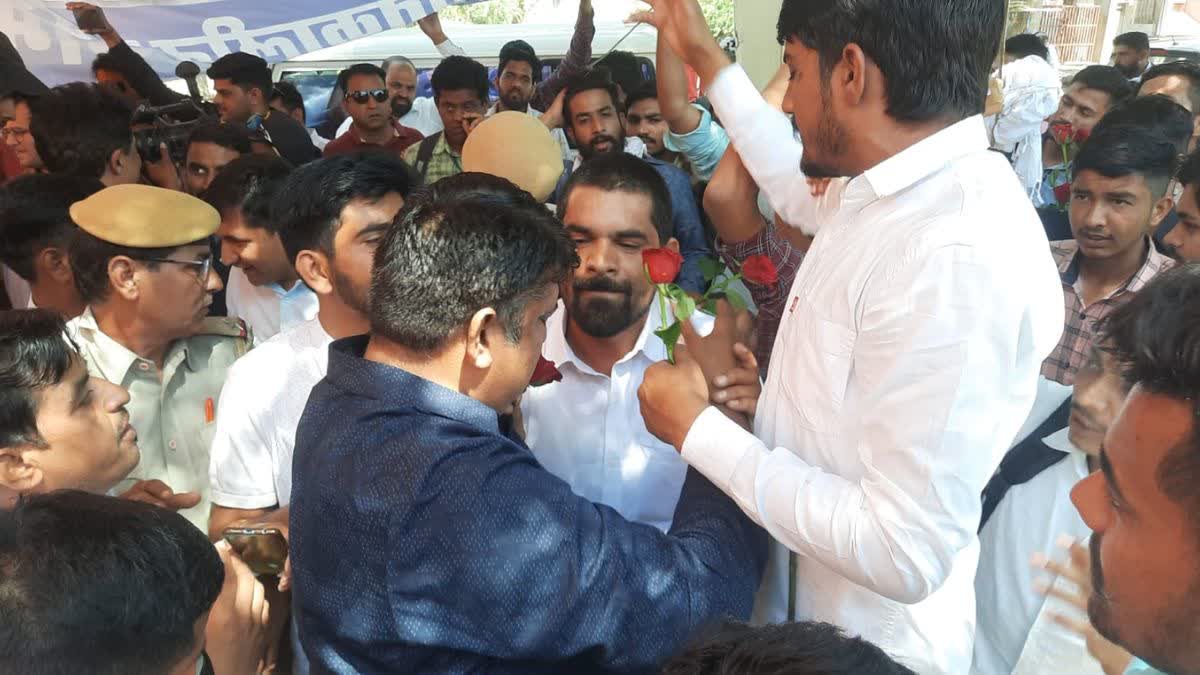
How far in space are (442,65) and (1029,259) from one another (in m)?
4.77

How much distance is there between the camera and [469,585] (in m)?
1.24

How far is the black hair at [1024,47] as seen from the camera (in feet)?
25.0

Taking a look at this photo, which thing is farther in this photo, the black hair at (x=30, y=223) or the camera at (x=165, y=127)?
the camera at (x=165, y=127)

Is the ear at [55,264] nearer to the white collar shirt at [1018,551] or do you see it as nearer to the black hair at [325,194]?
the black hair at [325,194]

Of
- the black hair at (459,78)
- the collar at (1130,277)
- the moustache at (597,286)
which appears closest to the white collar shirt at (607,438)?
the moustache at (597,286)

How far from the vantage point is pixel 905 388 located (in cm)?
123

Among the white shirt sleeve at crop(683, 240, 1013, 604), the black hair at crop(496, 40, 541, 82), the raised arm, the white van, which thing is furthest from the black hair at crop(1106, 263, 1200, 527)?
the white van

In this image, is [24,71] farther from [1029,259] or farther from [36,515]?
[1029,259]

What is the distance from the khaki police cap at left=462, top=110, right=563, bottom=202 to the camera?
268cm

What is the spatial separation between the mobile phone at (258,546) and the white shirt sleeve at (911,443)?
3.37ft

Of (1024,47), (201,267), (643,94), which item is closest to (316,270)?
(201,267)

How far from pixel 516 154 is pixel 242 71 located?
3899 millimetres

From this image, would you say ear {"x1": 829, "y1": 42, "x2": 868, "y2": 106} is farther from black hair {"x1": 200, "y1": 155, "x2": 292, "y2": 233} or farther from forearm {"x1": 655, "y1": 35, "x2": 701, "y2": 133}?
black hair {"x1": 200, "y1": 155, "x2": 292, "y2": 233}

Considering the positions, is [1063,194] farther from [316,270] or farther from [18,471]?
[18,471]
